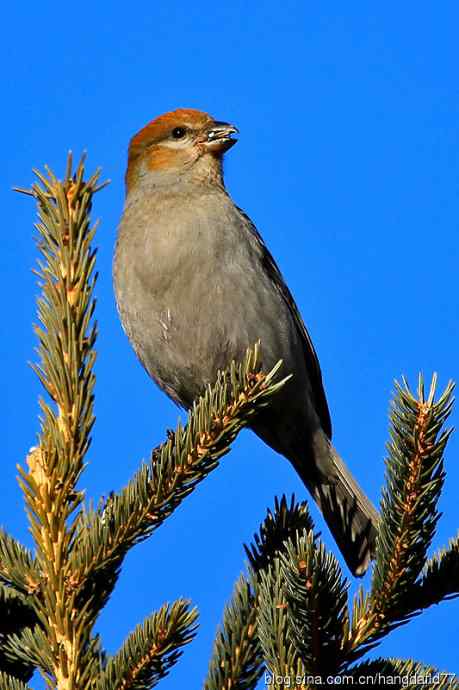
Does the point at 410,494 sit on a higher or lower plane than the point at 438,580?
higher

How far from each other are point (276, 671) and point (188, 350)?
10.3ft

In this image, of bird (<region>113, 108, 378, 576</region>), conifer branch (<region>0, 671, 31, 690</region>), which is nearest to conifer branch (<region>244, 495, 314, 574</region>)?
conifer branch (<region>0, 671, 31, 690</region>)

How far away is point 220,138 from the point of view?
21.0ft

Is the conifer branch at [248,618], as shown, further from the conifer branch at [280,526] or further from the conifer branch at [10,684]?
the conifer branch at [10,684]

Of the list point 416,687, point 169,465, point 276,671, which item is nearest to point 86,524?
point 169,465

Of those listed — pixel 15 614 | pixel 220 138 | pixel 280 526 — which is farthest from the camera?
pixel 220 138

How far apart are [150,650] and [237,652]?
1.28 ft

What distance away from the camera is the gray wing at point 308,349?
6.00 meters

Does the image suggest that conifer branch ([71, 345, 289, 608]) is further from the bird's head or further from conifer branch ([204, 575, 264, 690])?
the bird's head

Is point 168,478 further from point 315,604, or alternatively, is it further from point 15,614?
point 15,614

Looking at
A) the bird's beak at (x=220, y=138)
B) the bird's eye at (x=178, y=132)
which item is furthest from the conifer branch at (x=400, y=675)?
the bird's eye at (x=178, y=132)

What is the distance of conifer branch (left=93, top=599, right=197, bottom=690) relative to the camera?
2170 mm

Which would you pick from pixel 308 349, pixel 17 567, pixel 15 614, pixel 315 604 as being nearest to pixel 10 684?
pixel 17 567

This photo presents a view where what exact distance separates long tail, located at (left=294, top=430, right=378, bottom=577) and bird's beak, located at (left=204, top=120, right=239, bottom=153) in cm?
220
